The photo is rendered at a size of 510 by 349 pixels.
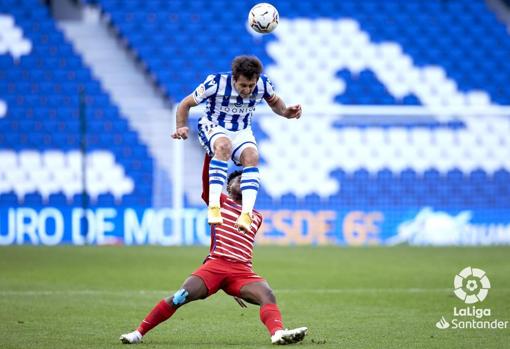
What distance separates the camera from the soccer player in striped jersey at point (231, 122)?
328 inches

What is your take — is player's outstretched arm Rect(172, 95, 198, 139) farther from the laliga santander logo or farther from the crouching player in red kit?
the laliga santander logo

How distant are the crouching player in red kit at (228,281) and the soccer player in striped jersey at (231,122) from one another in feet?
0.52

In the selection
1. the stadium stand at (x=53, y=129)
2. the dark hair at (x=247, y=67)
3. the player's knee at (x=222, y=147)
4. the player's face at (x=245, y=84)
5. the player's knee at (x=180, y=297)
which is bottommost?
the player's knee at (x=180, y=297)

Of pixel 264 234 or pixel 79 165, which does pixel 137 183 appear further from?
pixel 264 234

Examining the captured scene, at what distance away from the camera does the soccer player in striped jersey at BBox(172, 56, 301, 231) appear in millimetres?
8336

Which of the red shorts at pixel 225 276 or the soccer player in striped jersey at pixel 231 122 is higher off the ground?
the soccer player in striped jersey at pixel 231 122

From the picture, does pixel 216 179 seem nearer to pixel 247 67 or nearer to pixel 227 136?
pixel 227 136

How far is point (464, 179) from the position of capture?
Answer: 2223cm

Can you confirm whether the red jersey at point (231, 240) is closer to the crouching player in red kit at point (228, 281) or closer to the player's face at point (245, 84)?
the crouching player in red kit at point (228, 281)

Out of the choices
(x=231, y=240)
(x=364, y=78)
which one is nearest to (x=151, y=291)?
(x=231, y=240)

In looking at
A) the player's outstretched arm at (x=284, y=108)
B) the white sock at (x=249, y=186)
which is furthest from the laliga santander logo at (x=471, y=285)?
the white sock at (x=249, y=186)

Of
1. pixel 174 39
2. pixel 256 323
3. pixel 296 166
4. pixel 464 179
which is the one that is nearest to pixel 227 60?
pixel 174 39

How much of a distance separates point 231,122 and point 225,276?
129 centimetres

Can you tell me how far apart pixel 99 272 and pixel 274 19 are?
284 inches
